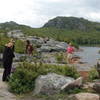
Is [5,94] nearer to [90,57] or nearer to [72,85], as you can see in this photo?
[72,85]

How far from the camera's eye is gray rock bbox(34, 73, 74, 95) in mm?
14461

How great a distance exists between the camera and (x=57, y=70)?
56.7ft

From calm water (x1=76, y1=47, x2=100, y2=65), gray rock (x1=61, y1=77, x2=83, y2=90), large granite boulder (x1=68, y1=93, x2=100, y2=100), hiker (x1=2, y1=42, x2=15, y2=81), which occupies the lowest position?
calm water (x1=76, y1=47, x2=100, y2=65)

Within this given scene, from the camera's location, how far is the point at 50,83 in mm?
14695

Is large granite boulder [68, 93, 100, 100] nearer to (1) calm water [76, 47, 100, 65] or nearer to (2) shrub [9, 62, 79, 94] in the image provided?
(2) shrub [9, 62, 79, 94]

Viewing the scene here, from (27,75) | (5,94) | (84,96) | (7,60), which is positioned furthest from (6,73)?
(84,96)

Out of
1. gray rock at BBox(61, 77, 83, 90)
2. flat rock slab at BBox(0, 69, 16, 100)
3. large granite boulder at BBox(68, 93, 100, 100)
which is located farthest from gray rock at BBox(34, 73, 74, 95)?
flat rock slab at BBox(0, 69, 16, 100)

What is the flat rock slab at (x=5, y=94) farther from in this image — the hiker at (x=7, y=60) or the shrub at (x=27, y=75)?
the hiker at (x=7, y=60)

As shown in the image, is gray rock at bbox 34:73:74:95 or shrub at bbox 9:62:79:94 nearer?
gray rock at bbox 34:73:74:95

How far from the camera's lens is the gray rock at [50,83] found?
1446cm

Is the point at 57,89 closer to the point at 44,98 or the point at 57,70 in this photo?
the point at 44,98

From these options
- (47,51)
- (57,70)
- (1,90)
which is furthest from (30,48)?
(47,51)

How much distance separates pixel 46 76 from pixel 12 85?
1715 millimetres

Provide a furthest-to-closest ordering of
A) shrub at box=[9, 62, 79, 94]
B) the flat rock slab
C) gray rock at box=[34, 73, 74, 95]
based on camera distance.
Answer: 1. shrub at box=[9, 62, 79, 94]
2. gray rock at box=[34, 73, 74, 95]
3. the flat rock slab
